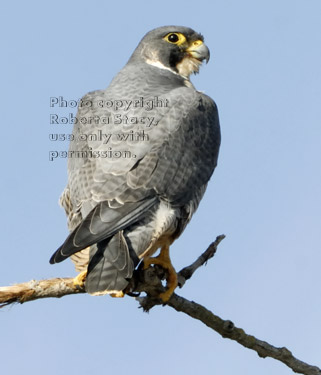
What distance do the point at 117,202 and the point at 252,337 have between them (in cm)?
134

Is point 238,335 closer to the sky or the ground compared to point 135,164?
closer to the ground

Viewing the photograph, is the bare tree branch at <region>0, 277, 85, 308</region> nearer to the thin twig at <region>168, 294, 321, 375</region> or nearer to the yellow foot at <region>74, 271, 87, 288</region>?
the yellow foot at <region>74, 271, 87, 288</region>

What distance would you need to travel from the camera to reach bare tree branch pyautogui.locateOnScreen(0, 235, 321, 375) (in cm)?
545

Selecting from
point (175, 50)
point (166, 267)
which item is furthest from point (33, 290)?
point (175, 50)

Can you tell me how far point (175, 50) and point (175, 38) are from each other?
14 centimetres

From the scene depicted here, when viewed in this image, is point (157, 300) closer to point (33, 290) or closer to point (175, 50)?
point (33, 290)

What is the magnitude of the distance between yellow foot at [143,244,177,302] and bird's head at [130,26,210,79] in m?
2.38

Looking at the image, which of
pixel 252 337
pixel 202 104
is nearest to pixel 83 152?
pixel 202 104

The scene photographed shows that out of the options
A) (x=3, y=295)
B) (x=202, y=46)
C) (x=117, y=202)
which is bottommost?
(x=3, y=295)

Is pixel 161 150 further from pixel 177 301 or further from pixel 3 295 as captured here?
pixel 3 295

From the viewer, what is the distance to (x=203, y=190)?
6539mm

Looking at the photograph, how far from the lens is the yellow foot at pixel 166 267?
5.73 metres

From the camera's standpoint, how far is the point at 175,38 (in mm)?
8070

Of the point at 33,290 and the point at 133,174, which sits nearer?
the point at 33,290
